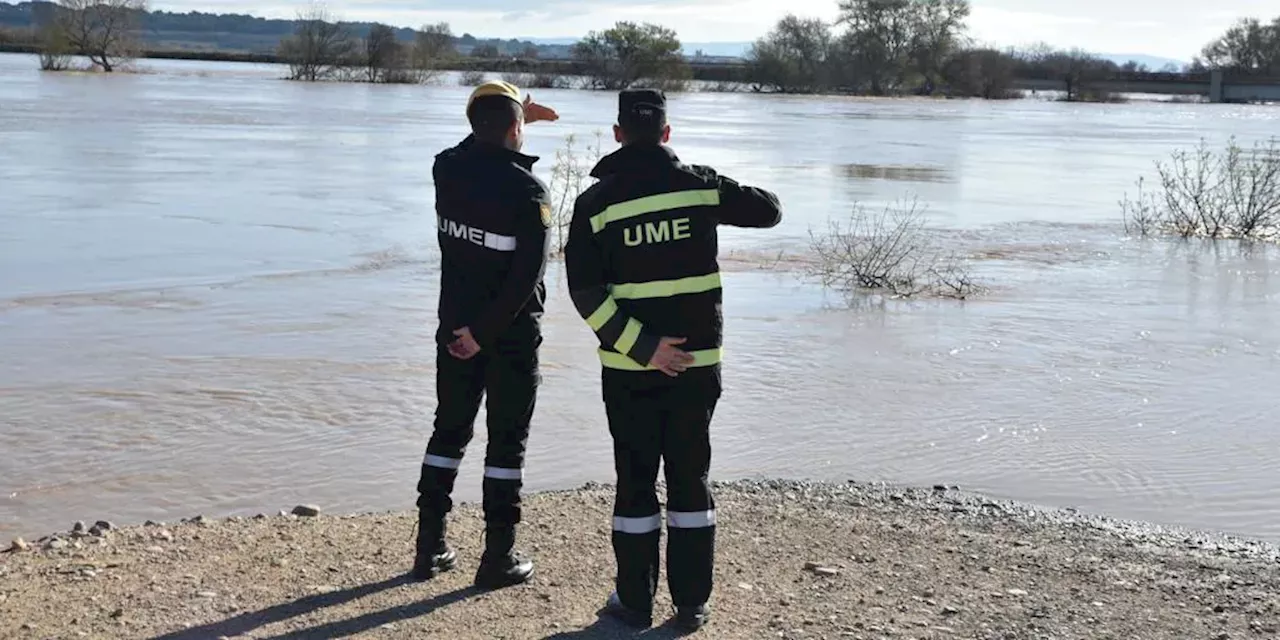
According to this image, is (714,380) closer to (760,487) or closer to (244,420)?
(760,487)

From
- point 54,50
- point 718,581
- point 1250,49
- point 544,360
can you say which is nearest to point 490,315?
point 718,581

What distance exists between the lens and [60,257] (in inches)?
543

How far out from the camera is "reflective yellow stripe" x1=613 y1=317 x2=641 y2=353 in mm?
4406

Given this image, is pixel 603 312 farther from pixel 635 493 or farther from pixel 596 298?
pixel 635 493

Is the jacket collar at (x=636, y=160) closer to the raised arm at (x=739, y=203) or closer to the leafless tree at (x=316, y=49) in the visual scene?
the raised arm at (x=739, y=203)

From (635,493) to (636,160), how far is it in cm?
108

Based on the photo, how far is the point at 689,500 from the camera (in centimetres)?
459

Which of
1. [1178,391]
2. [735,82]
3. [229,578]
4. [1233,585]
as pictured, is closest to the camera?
[229,578]

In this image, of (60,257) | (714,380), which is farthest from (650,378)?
(60,257)

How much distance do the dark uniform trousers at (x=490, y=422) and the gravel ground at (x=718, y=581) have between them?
1.03 ft

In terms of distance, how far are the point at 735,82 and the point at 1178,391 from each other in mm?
95804

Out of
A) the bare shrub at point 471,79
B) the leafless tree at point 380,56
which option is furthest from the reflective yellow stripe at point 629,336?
the leafless tree at point 380,56

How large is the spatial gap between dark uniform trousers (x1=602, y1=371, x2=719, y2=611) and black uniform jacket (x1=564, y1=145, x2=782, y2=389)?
88 millimetres

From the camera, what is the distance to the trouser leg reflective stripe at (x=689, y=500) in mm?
4535
